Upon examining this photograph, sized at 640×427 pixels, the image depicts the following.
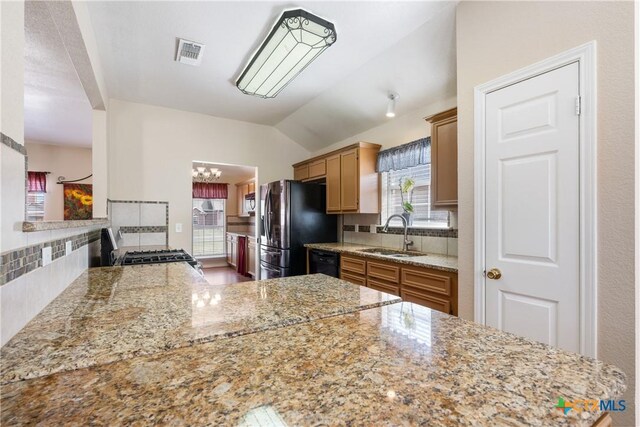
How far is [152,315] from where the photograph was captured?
0.96 metres

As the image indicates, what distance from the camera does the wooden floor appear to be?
18.9ft

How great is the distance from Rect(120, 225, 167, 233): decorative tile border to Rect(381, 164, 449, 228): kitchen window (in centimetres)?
281

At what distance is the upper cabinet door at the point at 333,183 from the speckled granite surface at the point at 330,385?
3093 mm

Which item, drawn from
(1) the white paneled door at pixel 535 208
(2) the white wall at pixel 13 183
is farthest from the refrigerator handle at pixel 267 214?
(2) the white wall at pixel 13 183

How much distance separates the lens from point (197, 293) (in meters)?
1.23

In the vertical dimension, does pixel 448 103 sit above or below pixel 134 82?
below

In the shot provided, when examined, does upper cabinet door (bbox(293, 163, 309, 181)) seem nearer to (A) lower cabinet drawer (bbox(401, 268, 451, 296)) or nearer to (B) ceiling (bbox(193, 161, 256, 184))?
(B) ceiling (bbox(193, 161, 256, 184))

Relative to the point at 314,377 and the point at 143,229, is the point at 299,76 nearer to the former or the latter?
the point at 143,229

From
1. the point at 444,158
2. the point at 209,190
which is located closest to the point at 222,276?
the point at 209,190

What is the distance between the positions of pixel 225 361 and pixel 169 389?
0.42 ft

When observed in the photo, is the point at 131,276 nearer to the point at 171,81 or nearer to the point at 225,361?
the point at 225,361

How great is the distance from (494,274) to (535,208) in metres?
0.45

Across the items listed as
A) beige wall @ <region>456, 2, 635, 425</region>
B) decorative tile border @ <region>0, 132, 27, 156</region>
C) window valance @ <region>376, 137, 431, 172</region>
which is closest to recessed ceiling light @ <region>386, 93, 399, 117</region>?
window valance @ <region>376, 137, 431, 172</region>

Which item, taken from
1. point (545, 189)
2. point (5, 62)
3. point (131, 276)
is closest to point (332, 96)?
point (545, 189)
